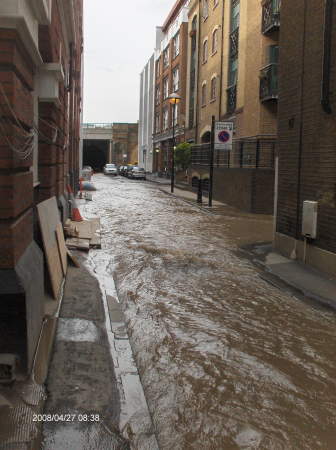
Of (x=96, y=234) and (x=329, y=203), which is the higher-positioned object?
(x=329, y=203)

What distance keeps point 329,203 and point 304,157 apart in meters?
1.39

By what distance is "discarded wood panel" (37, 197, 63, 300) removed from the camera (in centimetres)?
682

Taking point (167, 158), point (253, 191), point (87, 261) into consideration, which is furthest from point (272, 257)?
point (167, 158)

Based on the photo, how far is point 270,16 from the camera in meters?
23.7

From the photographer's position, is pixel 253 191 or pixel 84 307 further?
pixel 253 191

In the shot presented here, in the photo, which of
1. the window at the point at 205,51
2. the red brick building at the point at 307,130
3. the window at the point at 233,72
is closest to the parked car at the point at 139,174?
the window at the point at 205,51

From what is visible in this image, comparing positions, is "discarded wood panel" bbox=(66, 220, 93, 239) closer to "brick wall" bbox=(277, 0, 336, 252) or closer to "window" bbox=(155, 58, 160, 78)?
"brick wall" bbox=(277, 0, 336, 252)

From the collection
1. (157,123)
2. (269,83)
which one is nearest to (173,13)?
(157,123)

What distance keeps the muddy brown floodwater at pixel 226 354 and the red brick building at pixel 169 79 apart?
3636cm

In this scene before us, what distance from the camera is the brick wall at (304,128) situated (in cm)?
963

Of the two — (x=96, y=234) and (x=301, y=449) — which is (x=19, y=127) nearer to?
(x=301, y=449)

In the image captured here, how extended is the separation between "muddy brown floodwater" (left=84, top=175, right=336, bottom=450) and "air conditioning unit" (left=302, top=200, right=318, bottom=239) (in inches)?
49.8

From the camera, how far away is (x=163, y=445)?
388 centimetres

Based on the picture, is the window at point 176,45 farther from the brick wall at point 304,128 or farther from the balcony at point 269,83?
the brick wall at point 304,128
